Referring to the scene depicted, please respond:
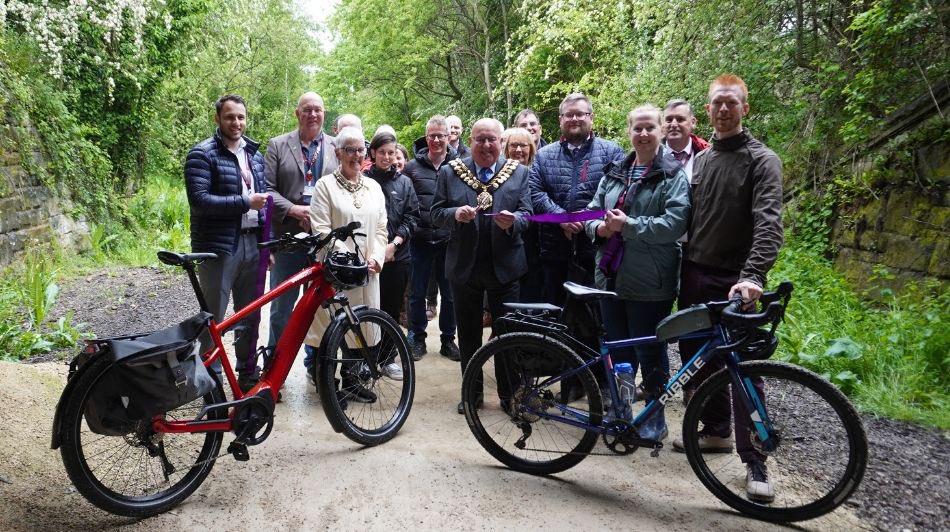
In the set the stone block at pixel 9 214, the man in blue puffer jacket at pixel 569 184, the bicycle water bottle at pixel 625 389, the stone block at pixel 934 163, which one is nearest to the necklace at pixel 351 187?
the man in blue puffer jacket at pixel 569 184

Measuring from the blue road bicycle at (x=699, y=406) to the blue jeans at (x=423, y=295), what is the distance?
6.51ft

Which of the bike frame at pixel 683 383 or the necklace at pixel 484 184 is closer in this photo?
the bike frame at pixel 683 383

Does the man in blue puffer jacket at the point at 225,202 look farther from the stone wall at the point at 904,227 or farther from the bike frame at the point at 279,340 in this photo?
the stone wall at the point at 904,227

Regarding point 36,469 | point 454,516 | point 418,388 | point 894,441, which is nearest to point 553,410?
point 454,516

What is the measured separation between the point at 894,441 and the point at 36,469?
4.55m

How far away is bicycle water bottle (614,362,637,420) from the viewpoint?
3.06 metres

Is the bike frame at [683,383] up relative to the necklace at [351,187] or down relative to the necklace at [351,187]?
down

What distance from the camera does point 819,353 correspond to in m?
4.62

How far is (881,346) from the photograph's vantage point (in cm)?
445

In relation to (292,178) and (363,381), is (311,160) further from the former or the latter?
(363,381)

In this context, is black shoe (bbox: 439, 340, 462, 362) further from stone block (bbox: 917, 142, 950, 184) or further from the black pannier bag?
stone block (bbox: 917, 142, 950, 184)

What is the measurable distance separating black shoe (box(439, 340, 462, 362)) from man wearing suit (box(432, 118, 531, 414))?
1370 mm

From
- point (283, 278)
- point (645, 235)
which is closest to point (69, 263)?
point (283, 278)

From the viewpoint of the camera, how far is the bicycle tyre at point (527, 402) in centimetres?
315
